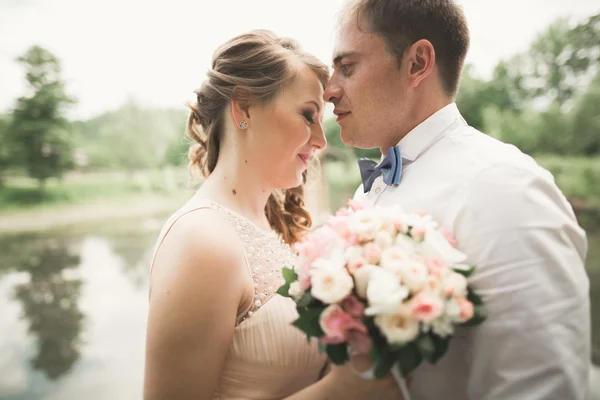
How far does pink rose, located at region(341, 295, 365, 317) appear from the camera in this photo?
2.87 ft

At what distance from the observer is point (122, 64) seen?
199 inches

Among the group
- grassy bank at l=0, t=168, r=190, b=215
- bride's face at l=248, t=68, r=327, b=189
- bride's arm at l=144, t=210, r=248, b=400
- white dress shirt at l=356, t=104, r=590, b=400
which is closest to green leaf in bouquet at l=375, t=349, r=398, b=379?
white dress shirt at l=356, t=104, r=590, b=400

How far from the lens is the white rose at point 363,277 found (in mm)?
881

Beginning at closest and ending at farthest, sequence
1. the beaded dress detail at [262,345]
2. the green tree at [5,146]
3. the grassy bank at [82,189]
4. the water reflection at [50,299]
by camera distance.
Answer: the beaded dress detail at [262,345] → the water reflection at [50,299] → the green tree at [5,146] → the grassy bank at [82,189]

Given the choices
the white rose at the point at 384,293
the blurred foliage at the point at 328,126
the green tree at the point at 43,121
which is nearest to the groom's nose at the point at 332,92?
the white rose at the point at 384,293

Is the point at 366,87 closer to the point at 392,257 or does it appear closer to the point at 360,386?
the point at 392,257

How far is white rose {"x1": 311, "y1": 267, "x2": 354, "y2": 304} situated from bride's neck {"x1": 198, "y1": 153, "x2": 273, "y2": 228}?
2.43 ft

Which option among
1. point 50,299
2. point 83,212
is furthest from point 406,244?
point 83,212

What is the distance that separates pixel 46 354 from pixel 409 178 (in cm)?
462

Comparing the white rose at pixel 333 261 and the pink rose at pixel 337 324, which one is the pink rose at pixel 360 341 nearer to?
the pink rose at pixel 337 324

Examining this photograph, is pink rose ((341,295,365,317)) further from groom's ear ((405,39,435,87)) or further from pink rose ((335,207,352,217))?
groom's ear ((405,39,435,87))

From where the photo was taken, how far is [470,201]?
111 cm

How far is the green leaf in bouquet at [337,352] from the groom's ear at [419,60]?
0.91 metres

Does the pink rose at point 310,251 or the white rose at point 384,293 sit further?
the pink rose at point 310,251
